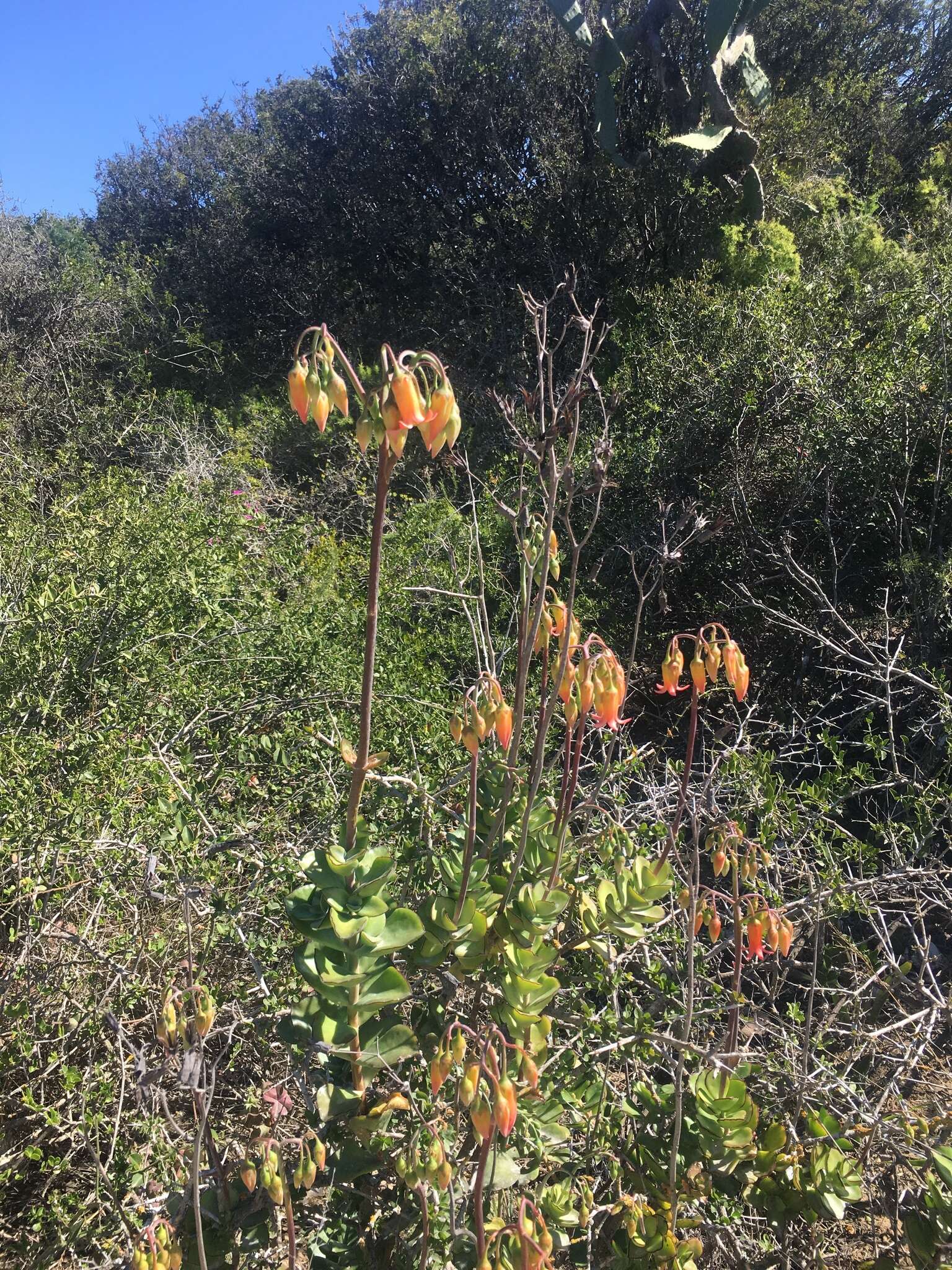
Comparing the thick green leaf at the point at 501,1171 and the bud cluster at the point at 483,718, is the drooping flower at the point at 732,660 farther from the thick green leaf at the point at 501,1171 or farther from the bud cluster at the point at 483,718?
the thick green leaf at the point at 501,1171

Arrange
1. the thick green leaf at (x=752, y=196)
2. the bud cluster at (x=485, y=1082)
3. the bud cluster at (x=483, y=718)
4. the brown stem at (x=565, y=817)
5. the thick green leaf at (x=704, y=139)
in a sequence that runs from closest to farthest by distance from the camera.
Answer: the bud cluster at (x=485, y=1082) < the bud cluster at (x=483, y=718) < the brown stem at (x=565, y=817) < the thick green leaf at (x=704, y=139) < the thick green leaf at (x=752, y=196)

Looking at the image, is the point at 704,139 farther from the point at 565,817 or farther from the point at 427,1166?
the point at 427,1166

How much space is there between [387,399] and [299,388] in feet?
0.51

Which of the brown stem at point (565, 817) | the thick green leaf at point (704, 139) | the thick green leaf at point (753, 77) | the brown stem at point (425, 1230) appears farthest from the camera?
the thick green leaf at point (753, 77)

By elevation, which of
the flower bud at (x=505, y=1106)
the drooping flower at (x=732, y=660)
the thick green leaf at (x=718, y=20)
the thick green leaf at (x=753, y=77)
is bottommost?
the flower bud at (x=505, y=1106)

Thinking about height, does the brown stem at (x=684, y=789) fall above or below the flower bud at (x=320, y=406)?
below

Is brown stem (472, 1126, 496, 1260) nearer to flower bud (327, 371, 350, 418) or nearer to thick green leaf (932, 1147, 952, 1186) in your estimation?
thick green leaf (932, 1147, 952, 1186)

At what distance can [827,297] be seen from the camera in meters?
4.88

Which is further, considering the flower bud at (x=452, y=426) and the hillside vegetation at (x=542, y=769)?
the hillside vegetation at (x=542, y=769)

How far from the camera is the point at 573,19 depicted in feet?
23.0

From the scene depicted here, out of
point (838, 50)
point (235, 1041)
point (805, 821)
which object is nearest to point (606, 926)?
point (235, 1041)

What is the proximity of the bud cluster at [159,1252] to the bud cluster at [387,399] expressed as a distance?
43.2 inches

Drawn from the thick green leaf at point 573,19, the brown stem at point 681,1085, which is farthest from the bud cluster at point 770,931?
the thick green leaf at point 573,19

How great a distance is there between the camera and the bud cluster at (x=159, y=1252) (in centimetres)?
104
